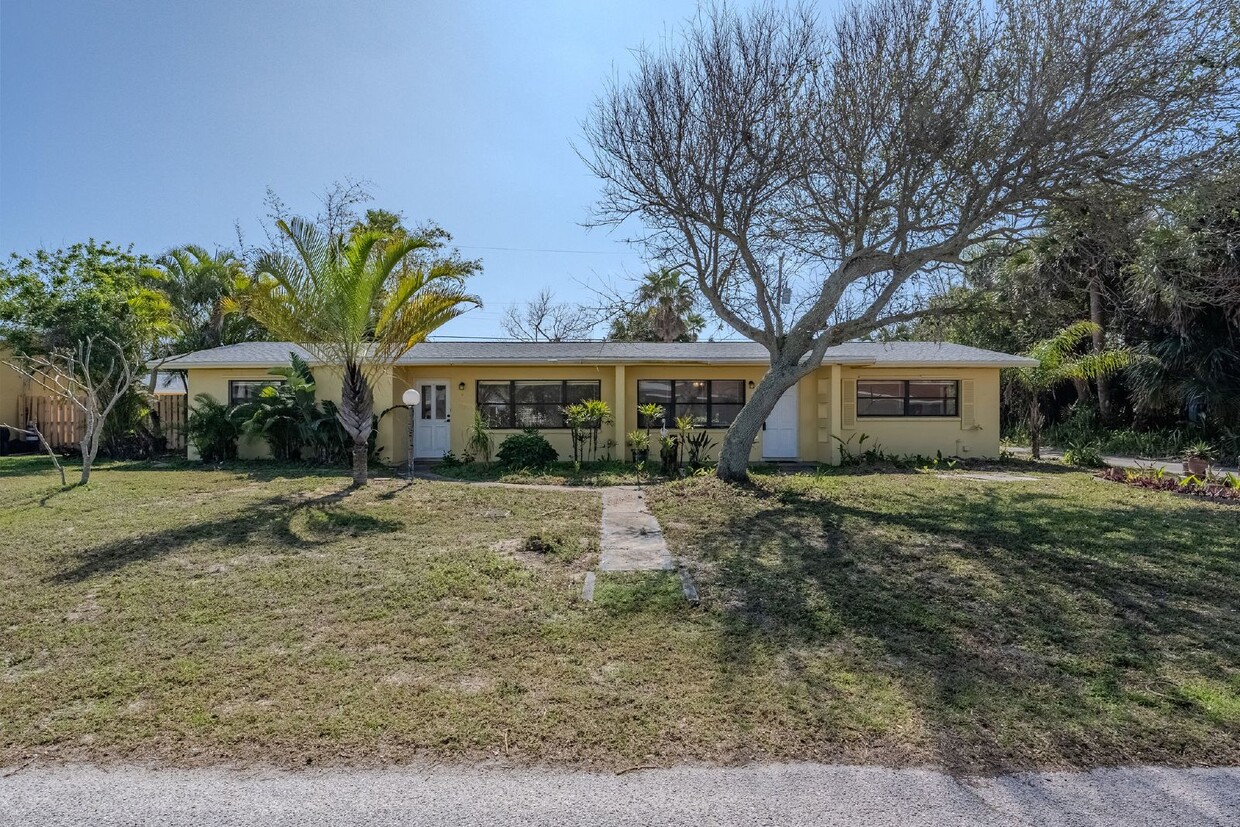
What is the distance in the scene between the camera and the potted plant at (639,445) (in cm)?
1312

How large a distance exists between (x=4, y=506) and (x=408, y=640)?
28.8 feet

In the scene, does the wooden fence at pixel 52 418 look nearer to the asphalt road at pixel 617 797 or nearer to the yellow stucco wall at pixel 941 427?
the asphalt road at pixel 617 797

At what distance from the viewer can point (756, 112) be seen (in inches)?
356

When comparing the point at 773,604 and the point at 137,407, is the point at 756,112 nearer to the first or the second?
the point at 773,604

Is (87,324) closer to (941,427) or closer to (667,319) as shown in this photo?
(667,319)

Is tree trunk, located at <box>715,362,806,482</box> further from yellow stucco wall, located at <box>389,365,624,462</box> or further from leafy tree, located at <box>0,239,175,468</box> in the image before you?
leafy tree, located at <box>0,239,175,468</box>

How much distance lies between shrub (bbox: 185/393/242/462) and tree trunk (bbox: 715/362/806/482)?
430 inches

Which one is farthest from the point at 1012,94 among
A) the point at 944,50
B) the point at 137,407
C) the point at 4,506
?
the point at 137,407

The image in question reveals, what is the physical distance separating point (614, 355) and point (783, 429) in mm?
4475

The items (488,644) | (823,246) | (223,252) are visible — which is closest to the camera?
(488,644)

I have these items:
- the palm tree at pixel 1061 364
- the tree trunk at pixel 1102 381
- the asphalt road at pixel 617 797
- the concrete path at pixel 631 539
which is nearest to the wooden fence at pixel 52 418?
the concrete path at pixel 631 539

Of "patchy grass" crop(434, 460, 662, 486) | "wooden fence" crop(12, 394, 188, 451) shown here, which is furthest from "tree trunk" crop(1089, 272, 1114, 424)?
"wooden fence" crop(12, 394, 188, 451)

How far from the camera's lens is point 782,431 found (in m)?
15.2

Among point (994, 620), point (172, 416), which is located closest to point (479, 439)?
point (172, 416)
